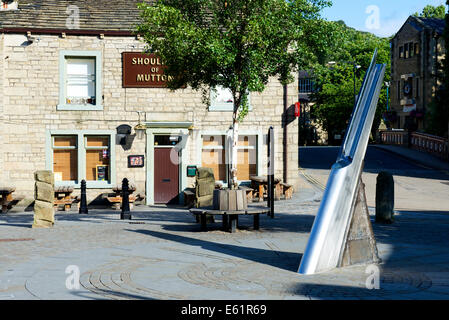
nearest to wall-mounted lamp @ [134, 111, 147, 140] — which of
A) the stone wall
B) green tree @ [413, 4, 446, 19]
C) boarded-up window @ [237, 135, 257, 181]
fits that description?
the stone wall

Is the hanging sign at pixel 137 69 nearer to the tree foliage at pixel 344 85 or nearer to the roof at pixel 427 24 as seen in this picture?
the roof at pixel 427 24

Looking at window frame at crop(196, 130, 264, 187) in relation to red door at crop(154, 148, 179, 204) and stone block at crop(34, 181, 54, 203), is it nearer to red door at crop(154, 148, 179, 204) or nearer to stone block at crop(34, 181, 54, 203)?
red door at crop(154, 148, 179, 204)

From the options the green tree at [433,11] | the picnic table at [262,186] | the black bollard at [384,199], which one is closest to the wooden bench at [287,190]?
the picnic table at [262,186]

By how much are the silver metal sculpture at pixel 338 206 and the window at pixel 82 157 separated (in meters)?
14.1

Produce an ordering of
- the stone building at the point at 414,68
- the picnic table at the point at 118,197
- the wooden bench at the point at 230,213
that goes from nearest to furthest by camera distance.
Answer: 1. the wooden bench at the point at 230,213
2. the picnic table at the point at 118,197
3. the stone building at the point at 414,68

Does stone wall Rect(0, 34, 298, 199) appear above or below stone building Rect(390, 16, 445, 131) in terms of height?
below

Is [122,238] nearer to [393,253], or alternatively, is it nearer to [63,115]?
[393,253]

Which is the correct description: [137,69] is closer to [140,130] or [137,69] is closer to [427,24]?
[140,130]

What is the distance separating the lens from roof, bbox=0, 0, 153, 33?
75.9 feet

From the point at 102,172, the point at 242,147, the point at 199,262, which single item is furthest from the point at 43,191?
the point at 242,147

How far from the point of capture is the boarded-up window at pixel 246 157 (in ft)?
79.4

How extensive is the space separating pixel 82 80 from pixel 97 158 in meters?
2.99

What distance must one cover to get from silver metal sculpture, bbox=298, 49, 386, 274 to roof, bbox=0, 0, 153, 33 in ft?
46.3
